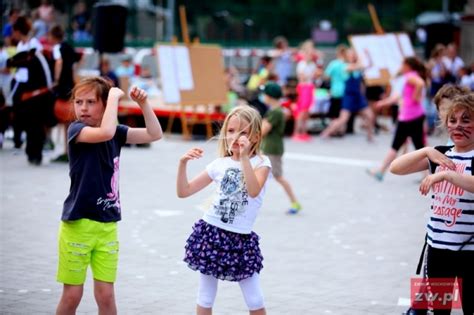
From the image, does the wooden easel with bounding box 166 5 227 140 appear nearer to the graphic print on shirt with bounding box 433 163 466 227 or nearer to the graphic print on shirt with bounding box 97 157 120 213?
the graphic print on shirt with bounding box 97 157 120 213

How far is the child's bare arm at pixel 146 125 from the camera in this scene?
564 centimetres

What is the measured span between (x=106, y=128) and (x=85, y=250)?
2.27 ft

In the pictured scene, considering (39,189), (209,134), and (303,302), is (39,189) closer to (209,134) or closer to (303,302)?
(303,302)

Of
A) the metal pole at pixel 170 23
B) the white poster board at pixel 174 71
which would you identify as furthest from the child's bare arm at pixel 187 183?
the metal pole at pixel 170 23

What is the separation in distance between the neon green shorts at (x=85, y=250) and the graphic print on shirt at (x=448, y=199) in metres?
1.85

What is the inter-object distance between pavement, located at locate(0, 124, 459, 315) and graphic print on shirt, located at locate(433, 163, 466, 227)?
1.34 m

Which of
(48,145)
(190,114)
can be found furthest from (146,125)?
(190,114)

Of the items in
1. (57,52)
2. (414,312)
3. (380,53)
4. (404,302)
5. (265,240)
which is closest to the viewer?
(414,312)

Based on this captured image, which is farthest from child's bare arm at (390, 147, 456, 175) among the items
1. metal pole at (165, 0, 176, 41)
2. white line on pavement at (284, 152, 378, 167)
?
metal pole at (165, 0, 176, 41)

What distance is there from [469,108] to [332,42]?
91.2 feet

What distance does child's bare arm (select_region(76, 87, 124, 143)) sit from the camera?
18.3 feet

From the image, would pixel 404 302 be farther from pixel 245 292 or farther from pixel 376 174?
pixel 376 174

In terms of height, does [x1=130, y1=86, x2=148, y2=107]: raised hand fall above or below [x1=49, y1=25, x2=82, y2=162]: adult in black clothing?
above

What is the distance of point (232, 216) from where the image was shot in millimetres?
5684
